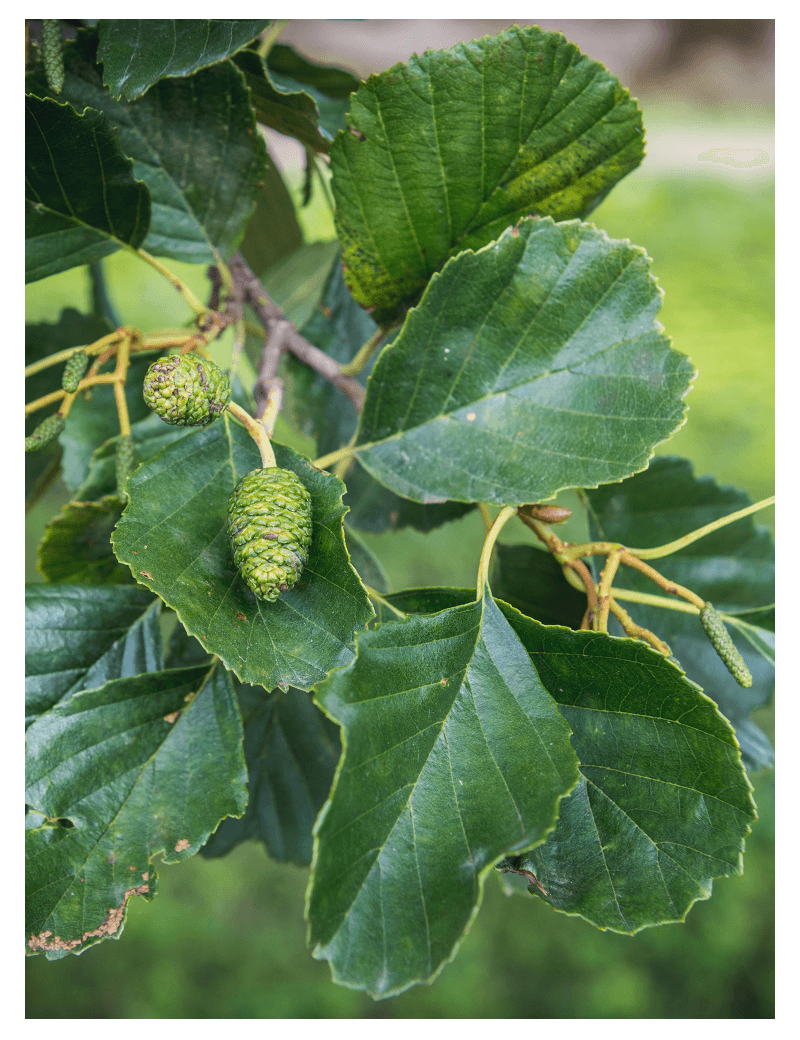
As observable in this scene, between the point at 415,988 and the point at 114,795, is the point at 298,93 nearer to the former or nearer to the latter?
the point at 114,795

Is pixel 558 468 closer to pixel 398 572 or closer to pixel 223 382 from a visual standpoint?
pixel 223 382

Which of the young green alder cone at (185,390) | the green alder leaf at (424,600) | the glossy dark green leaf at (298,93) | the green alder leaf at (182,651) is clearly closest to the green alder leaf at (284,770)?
the green alder leaf at (182,651)

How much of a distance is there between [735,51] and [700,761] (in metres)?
1.49

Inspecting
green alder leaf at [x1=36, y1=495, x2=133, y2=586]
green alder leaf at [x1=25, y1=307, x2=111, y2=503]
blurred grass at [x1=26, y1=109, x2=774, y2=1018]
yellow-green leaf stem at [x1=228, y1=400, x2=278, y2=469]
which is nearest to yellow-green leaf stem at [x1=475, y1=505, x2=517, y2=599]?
yellow-green leaf stem at [x1=228, y1=400, x2=278, y2=469]

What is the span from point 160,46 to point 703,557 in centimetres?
47

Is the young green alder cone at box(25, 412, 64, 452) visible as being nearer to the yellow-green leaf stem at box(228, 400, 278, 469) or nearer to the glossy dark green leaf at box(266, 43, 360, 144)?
the yellow-green leaf stem at box(228, 400, 278, 469)

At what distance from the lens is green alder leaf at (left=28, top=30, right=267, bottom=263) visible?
439mm

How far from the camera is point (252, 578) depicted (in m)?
0.32

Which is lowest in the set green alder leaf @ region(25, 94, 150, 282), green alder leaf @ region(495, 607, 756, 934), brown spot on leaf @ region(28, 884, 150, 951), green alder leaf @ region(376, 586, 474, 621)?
brown spot on leaf @ region(28, 884, 150, 951)

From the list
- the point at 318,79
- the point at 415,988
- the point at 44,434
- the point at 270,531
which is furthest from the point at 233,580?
the point at 415,988

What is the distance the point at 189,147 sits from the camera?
47 centimetres

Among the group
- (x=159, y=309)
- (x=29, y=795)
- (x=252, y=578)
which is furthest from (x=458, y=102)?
(x=159, y=309)

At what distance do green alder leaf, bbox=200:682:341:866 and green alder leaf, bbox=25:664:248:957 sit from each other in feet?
0.43
